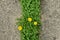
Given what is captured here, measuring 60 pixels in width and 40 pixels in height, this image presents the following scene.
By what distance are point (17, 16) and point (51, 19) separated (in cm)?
30

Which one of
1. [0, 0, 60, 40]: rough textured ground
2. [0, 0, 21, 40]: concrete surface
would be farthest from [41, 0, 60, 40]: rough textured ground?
[0, 0, 21, 40]: concrete surface

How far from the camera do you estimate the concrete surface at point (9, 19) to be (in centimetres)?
179

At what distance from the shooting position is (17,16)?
1.79m

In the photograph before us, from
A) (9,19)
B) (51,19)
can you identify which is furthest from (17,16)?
(51,19)

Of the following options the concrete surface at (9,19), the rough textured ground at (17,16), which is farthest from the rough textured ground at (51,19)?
the concrete surface at (9,19)

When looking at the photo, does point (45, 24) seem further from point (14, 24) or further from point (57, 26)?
point (14, 24)

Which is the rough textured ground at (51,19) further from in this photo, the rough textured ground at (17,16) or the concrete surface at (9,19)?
the concrete surface at (9,19)

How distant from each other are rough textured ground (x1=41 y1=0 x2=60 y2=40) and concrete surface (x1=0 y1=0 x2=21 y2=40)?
228mm

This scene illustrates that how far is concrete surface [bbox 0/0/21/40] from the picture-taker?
179 centimetres

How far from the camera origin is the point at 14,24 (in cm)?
179

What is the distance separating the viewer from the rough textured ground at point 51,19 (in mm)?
1769

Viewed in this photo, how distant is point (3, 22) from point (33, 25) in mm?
278

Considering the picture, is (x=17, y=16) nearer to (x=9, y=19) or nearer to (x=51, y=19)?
(x=9, y=19)

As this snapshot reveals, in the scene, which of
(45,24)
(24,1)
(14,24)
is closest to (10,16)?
(14,24)
